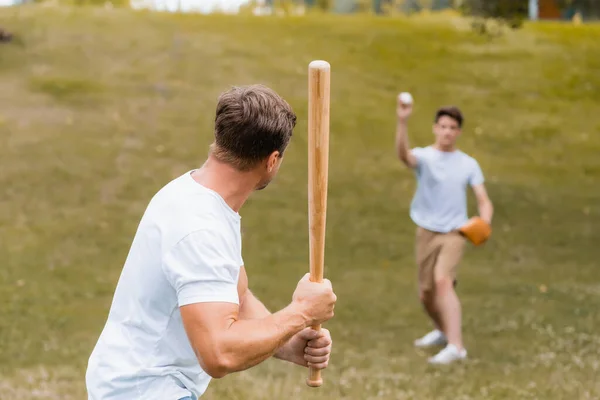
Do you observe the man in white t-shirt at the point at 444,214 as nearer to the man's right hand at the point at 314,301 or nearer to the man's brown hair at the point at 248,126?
the man's right hand at the point at 314,301

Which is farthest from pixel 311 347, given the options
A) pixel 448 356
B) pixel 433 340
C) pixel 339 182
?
pixel 339 182

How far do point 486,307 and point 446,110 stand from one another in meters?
3.66

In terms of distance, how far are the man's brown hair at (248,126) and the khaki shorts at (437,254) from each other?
5975 mm

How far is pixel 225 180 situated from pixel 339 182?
51.0 feet

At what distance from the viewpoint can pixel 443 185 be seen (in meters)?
9.30

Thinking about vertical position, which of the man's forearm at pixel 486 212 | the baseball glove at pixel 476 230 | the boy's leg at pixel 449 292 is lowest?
the boy's leg at pixel 449 292

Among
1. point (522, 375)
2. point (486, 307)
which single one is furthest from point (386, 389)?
point (486, 307)

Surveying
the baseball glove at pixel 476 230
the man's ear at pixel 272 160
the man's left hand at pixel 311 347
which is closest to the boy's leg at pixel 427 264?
the baseball glove at pixel 476 230

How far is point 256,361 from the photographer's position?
10.6ft

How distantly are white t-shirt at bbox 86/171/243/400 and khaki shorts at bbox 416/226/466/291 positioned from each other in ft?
19.4

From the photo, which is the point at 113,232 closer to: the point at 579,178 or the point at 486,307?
the point at 486,307

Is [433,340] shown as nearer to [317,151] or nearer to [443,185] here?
[443,185]

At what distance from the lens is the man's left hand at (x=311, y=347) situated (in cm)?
388

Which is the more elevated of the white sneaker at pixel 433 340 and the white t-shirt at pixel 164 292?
the white t-shirt at pixel 164 292
